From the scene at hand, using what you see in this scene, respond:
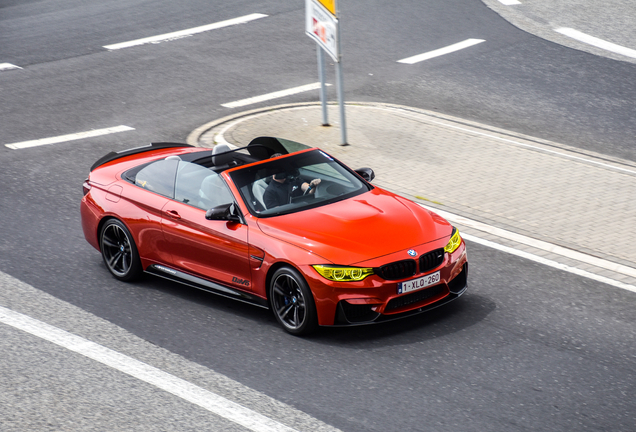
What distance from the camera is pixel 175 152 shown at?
9.62 metres

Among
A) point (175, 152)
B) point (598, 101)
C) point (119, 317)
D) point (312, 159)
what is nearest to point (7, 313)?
point (119, 317)

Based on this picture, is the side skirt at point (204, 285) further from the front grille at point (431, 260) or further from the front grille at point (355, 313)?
the front grille at point (431, 260)

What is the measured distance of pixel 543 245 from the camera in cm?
950

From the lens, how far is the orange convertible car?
23.6 feet

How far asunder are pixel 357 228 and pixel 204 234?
149 centimetres

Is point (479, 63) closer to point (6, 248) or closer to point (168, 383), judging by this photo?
point (6, 248)

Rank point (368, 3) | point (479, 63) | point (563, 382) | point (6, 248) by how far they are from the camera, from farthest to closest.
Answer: point (368, 3) → point (479, 63) → point (6, 248) → point (563, 382)

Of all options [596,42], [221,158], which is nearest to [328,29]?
[221,158]

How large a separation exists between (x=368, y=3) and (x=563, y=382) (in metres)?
18.0

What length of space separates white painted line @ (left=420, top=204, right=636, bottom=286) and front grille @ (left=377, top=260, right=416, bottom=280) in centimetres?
271

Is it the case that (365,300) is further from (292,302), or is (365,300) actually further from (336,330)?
(292,302)

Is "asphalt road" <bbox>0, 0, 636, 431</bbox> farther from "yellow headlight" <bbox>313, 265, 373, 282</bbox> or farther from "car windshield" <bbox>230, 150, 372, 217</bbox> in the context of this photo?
"car windshield" <bbox>230, 150, 372, 217</bbox>

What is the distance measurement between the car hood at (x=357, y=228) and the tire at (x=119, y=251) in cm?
169

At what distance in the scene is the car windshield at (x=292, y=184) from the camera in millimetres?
7961
